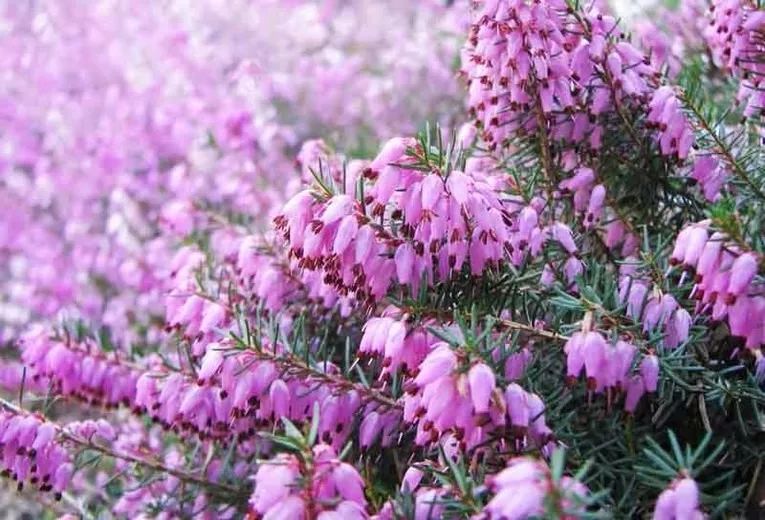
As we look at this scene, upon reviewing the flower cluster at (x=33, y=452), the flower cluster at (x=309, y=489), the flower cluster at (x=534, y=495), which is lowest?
the flower cluster at (x=33, y=452)

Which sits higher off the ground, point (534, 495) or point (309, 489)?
point (534, 495)

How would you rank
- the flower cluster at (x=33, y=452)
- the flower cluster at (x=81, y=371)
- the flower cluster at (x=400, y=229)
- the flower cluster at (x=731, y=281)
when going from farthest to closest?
the flower cluster at (x=81, y=371) < the flower cluster at (x=33, y=452) < the flower cluster at (x=400, y=229) < the flower cluster at (x=731, y=281)

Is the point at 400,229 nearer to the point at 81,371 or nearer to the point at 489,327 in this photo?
the point at 489,327

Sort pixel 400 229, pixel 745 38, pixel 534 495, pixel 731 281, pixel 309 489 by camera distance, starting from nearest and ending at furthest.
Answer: pixel 534 495 < pixel 309 489 < pixel 731 281 < pixel 400 229 < pixel 745 38

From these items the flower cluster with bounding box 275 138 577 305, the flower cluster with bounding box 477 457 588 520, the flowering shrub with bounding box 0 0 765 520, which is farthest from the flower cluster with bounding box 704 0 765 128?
the flower cluster with bounding box 477 457 588 520

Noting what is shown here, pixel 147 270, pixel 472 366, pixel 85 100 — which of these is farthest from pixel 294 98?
pixel 472 366

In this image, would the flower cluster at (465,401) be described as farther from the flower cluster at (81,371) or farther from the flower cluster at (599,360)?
the flower cluster at (81,371)

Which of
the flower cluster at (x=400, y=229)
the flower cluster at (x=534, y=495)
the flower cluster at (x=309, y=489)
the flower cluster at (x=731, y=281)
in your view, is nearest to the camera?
the flower cluster at (x=534, y=495)

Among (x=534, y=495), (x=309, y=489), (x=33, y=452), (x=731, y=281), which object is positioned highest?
(x=731, y=281)

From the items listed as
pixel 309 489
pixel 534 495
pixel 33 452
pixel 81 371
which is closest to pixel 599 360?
pixel 534 495

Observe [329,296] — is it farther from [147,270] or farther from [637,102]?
[147,270]

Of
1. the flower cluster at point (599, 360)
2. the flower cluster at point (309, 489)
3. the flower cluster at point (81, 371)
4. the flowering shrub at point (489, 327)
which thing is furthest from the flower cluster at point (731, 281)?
the flower cluster at point (81, 371)

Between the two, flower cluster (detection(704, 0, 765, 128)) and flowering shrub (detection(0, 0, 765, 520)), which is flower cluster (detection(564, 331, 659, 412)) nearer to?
flowering shrub (detection(0, 0, 765, 520))

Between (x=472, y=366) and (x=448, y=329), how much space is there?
0.21 metres
